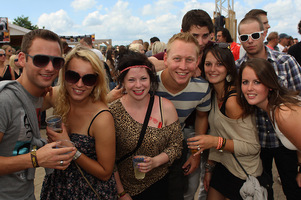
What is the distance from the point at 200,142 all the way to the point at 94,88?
1.16m

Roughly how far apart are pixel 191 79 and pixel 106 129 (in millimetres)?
1142

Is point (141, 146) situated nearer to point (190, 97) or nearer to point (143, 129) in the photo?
point (143, 129)

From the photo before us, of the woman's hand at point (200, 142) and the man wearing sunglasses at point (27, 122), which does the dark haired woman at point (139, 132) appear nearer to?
the woman's hand at point (200, 142)

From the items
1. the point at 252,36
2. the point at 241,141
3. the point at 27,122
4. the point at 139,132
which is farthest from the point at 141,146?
the point at 252,36

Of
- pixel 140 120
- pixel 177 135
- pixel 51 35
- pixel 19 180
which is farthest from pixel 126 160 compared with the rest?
pixel 51 35

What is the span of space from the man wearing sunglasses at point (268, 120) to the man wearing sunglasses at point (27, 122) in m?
2.12

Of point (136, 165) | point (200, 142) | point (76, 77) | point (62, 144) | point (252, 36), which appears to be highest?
point (252, 36)

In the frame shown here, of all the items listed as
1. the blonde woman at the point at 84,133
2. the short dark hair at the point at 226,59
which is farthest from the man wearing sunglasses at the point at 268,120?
the blonde woman at the point at 84,133

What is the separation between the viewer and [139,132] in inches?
75.7

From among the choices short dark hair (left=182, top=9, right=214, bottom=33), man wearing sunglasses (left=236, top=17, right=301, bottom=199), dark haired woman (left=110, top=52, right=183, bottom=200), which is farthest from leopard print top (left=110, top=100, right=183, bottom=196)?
short dark hair (left=182, top=9, right=214, bottom=33)

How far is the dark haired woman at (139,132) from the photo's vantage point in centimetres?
194

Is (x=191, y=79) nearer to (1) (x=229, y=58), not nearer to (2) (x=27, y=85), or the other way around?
(1) (x=229, y=58)

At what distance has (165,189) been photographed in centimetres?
216

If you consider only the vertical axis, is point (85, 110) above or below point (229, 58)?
below
